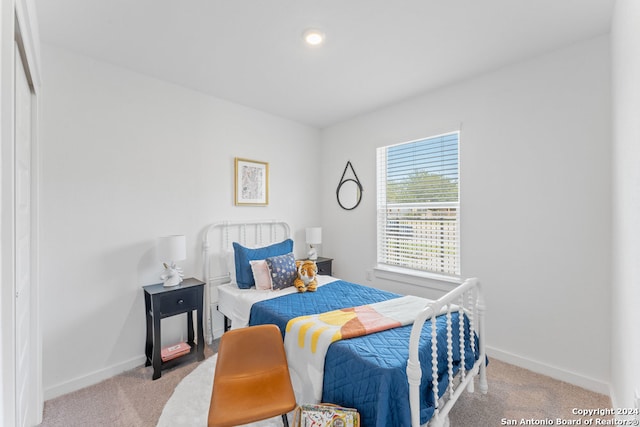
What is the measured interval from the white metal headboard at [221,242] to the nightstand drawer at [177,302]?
408 mm

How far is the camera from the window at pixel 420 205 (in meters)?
2.98

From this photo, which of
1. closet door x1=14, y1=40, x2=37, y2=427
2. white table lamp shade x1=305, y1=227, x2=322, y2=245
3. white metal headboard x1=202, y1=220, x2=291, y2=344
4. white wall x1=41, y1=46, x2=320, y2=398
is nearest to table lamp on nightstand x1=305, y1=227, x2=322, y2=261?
white table lamp shade x1=305, y1=227, x2=322, y2=245

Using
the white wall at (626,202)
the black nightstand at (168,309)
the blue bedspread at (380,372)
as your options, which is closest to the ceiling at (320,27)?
the white wall at (626,202)

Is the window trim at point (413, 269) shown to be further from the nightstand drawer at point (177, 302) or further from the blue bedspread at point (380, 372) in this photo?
the nightstand drawer at point (177, 302)

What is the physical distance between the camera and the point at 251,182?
344cm

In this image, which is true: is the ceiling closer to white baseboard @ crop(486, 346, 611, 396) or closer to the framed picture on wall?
the framed picture on wall

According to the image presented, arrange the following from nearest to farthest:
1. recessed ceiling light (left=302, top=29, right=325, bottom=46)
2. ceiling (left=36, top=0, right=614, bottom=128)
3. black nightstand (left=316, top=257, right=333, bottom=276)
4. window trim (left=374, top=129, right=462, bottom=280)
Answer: ceiling (left=36, top=0, right=614, bottom=128) → recessed ceiling light (left=302, top=29, right=325, bottom=46) → window trim (left=374, top=129, right=462, bottom=280) → black nightstand (left=316, top=257, right=333, bottom=276)

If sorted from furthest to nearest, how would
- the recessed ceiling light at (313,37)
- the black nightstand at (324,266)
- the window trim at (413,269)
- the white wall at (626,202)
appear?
the black nightstand at (324,266) < the window trim at (413,269) < the recessed ceiling light at (313,37) < the white wall at (626,202)

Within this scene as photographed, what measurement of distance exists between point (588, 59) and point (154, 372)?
4.21m

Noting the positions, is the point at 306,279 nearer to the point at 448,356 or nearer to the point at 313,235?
the point at 313,235

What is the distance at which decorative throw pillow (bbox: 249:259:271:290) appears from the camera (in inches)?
110

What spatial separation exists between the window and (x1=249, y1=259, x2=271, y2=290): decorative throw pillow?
1.51 meters

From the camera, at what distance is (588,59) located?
217cm
